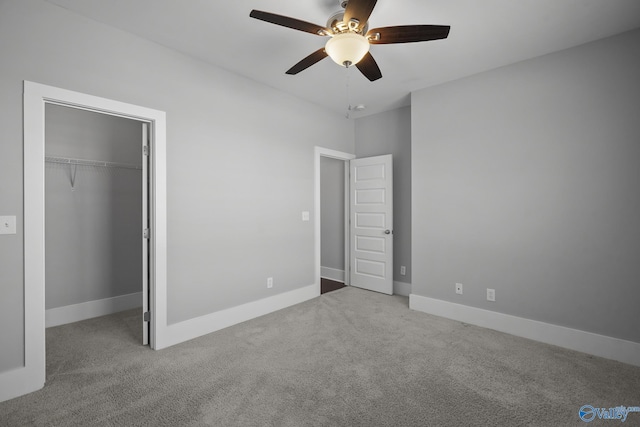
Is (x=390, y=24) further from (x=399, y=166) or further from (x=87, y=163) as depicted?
(x=87, y=163)

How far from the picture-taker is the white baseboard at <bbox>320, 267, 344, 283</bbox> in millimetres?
5331

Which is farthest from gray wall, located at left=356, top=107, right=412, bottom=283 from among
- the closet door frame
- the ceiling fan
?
the closet door frame

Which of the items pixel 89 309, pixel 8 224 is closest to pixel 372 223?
pixel 89 309

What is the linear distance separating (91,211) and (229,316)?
214 centimetres

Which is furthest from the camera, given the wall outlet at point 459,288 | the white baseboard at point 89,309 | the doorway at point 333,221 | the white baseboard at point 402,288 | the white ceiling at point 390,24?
Result: the doorway at point 333,221

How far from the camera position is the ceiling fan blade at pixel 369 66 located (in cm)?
233

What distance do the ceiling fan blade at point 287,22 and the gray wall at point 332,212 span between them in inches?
130

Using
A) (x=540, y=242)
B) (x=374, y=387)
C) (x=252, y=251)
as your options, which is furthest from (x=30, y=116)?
(x=540, y=242)

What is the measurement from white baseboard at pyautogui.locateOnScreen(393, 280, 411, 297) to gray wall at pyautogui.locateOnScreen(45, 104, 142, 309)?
3625mm

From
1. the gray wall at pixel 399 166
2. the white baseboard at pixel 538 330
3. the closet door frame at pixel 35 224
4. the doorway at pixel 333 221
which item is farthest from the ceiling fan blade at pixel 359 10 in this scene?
the doorway at pixel 333 221

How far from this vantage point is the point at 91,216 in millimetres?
3660

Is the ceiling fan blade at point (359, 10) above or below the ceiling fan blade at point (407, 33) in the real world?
above

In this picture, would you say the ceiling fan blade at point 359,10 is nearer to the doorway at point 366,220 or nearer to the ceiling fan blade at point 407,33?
the ceiling fan blade at point 407,33

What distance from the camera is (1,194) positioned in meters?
2.07
